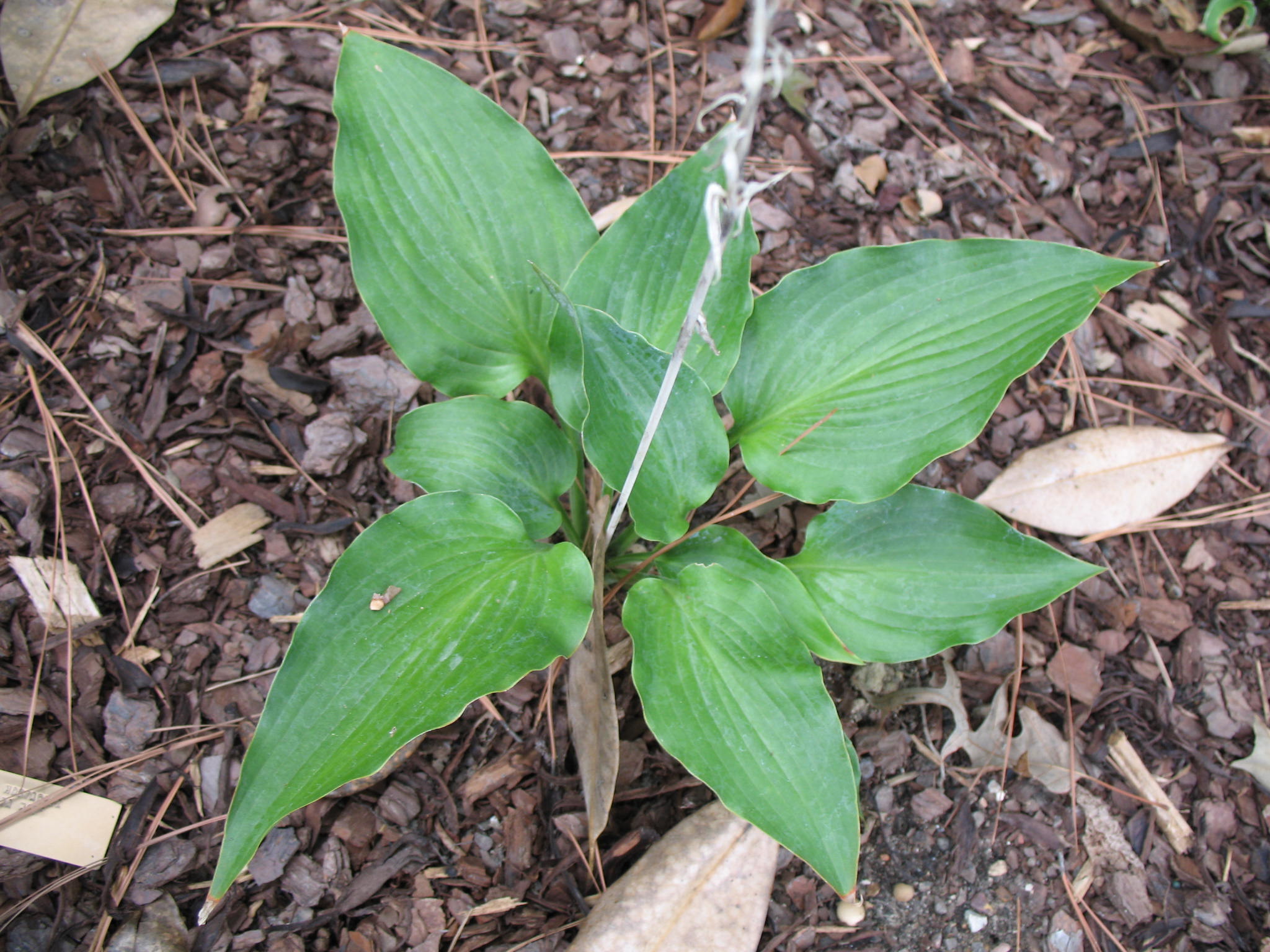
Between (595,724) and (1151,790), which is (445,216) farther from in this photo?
(1151,790)

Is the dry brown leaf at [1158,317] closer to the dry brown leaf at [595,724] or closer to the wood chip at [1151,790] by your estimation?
the wood chip at [1151,790]

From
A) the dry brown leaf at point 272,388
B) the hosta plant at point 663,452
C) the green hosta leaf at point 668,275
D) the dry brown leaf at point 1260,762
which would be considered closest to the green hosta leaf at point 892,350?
the hosta plant at point 663,452

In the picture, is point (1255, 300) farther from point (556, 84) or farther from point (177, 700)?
point (177, 700)

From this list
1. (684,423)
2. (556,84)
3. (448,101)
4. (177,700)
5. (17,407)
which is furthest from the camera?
(556,84)

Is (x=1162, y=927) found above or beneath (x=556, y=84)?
beneath

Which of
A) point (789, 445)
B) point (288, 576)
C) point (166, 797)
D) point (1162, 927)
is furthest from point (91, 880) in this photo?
point (1162, 927)

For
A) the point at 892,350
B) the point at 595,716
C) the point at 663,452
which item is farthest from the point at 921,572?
the point at 595,716
